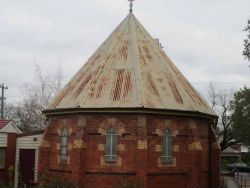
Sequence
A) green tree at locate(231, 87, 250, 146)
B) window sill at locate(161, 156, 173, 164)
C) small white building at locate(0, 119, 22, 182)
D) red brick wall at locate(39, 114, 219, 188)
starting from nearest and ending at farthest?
red brick wall at locate(39, 114, 219, 188), window sill at locate(161, 156, 173, 164), small white building at locate(0, 119, 22, 182), green tree at locate(231, 87, 250, 146)

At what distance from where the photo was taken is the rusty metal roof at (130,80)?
20.7 meters

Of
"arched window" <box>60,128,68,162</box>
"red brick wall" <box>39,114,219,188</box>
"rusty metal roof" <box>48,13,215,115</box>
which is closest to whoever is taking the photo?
"red brick wall" <box>39,114,219,188</box>

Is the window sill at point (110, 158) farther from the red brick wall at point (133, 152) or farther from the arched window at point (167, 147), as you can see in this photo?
the arched window at point (167, 147)

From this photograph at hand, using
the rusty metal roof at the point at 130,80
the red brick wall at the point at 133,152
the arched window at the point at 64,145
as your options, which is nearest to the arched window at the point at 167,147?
the red brick wall at the point at 133,152

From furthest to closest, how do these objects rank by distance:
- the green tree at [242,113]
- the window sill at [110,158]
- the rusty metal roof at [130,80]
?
the green tree at [242,113] → the rusty metal roof at [130,80] → the window sill at [110,158]

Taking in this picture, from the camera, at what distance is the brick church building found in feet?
65.8

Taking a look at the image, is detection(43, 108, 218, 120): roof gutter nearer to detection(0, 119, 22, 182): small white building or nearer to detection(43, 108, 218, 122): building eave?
detection(43, 108, 218, 122): building eave

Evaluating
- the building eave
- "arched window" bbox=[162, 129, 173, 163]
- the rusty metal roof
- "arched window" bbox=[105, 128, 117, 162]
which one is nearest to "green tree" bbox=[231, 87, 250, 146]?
the rusty metal roof

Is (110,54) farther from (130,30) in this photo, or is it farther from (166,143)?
(166,143)

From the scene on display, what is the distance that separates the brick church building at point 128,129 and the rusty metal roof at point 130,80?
47 mm

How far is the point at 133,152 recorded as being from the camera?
19.9 metres

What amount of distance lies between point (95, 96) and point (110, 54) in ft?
9.88

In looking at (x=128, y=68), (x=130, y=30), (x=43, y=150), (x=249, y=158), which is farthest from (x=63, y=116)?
(x=249, y=158)

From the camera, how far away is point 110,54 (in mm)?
23047
